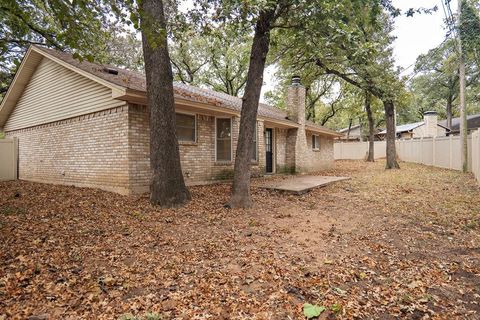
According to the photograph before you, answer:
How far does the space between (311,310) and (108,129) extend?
25.5 ft

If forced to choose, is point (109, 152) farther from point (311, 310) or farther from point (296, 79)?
point (296, 79)

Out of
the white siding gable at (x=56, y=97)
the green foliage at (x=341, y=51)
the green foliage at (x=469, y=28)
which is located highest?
the green foliage at (x=469, y=28)

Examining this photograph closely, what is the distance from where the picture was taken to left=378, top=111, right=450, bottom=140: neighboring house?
27219 mm

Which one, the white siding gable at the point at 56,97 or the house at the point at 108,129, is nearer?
the house at the point at 108,129

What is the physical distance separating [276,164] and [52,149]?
9443 millimetres

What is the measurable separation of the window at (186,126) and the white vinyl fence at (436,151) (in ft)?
29.2

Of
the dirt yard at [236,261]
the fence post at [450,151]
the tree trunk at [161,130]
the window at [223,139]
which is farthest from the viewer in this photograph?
the fence post at [450,151]

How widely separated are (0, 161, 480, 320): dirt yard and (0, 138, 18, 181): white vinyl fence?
8.02 m

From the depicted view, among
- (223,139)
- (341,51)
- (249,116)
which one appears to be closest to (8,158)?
(223,139)

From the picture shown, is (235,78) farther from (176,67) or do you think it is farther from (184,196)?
(184,196)

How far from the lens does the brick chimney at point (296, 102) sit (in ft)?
46.3

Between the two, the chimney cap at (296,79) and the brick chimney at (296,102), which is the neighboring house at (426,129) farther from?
the chimney cap at (296,79)

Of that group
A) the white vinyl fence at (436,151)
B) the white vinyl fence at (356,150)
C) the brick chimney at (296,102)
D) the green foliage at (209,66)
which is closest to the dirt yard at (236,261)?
the white vinyl fence at (436,151)

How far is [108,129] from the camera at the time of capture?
8.34m
